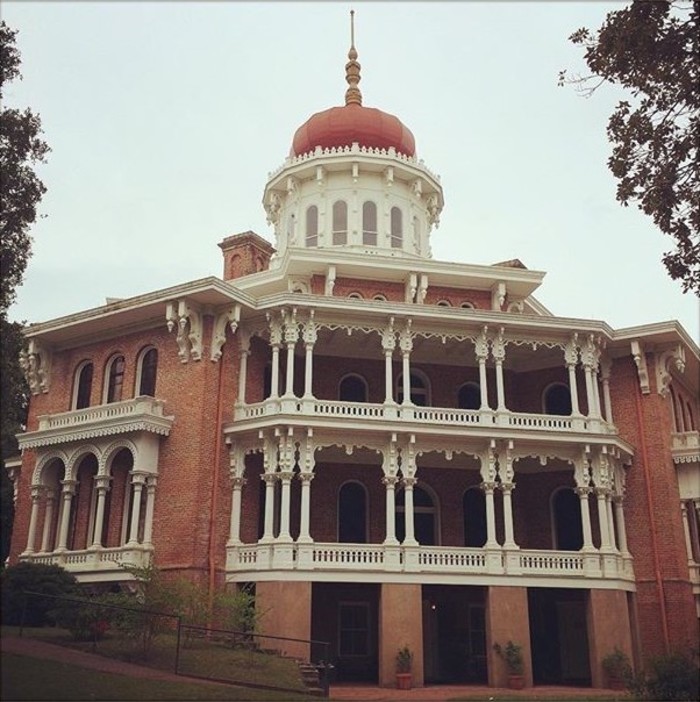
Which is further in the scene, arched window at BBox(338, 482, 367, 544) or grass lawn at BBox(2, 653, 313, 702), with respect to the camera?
arched window at BBox(338, 482, 367, 544)

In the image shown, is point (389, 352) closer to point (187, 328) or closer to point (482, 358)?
point (482, 358)

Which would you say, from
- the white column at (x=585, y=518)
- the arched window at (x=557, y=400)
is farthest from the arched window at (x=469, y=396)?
the white column at (x=585, y=518)

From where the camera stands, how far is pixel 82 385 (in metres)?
31.3

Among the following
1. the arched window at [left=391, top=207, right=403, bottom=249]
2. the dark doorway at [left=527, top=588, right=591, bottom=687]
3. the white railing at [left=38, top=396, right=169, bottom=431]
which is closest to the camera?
the white railing at [left=38, top=396, right=169, bottom=431]

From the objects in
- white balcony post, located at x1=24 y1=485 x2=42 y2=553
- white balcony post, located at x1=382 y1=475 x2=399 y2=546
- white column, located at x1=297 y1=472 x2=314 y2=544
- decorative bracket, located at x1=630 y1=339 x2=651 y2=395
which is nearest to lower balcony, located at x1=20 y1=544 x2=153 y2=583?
white balcony post, located at x1=24 y1=485 x2=42 y2=553

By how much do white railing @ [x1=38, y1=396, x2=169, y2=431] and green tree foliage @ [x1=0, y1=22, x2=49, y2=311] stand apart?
6.79 m

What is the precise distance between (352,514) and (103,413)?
346 inches

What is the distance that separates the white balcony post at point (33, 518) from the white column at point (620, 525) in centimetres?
1904

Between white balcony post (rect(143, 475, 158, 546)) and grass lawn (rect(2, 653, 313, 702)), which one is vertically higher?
white balcony post (rect(143, 475, 158, 546))

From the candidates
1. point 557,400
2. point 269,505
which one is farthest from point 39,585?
point 557,400

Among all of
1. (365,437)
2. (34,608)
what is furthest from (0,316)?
(365,437)

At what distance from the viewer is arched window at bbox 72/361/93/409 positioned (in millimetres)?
31062

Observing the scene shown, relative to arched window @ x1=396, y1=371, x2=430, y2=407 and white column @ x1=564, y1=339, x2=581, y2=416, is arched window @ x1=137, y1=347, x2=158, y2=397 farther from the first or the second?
white column @ x1=564, y1=339, x2=581, y2=416

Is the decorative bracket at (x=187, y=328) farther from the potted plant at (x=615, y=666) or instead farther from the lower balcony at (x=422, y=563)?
the potted plant at (x=615, y=666)
